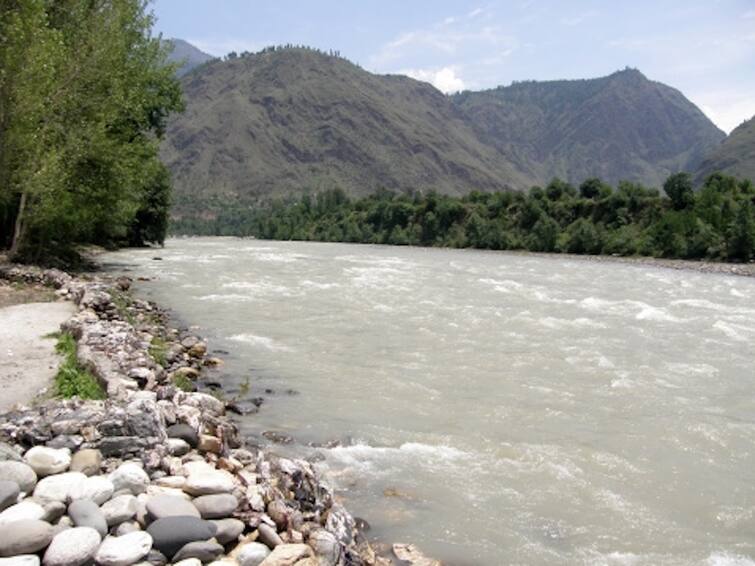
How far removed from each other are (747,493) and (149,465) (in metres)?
7.43

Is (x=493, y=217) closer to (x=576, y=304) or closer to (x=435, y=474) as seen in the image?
(x=576, y=304)

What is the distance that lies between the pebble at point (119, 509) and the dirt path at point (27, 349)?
433cm

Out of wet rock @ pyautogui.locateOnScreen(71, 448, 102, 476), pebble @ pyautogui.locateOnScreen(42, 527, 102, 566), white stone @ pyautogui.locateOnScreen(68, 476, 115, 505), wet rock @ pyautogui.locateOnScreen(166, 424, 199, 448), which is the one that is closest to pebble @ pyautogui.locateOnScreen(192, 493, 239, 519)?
white stone @ pyautogui.locateOnScreen(68, 476, 115, 505)

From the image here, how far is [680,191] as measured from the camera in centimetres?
7575

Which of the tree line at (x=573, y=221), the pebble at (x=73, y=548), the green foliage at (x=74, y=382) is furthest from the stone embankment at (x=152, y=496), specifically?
the tree line at (x=573, y=221)

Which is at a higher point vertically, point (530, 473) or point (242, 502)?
point (242, 502)

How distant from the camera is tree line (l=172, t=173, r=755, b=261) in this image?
64.8 meters

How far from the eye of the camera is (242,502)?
17.1 feet

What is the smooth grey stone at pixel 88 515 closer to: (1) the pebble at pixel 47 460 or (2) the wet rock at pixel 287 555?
(1) the pebble at pixel 47 460

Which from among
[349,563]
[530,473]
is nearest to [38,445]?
[349,563]

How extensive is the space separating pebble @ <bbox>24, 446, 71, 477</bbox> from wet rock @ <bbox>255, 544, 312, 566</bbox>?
6.66 ft

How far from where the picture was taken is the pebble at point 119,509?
463cm

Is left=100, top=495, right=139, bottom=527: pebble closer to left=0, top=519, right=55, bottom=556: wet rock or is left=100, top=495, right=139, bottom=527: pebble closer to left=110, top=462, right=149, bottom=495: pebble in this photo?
left=110, top=462, right=149, bottom=495: pebble

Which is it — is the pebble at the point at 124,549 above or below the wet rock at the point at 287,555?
above
